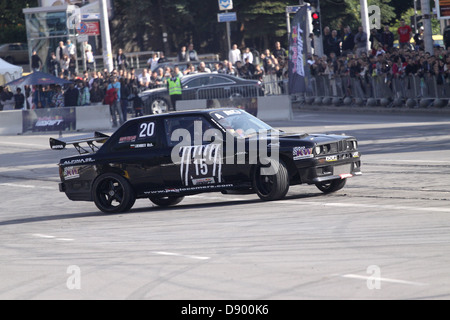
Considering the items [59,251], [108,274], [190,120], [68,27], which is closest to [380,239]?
[108,274]

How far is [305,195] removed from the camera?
13.4 meters

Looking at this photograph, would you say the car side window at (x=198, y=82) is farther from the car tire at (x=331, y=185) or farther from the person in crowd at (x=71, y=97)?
the car tire at (x=331, y=185)

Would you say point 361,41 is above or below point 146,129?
above

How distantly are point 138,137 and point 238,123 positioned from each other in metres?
1.61

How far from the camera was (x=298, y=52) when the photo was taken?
1243 inches

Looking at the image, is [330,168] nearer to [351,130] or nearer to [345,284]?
[345,284]

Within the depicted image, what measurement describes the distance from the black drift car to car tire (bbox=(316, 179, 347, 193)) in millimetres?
16

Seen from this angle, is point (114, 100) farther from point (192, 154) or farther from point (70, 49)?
point (192, 154)

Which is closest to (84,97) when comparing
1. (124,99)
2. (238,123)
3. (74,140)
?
(124,99)

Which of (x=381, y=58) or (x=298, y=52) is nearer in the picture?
(x=381, y=58)

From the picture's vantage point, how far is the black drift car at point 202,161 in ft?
41.0

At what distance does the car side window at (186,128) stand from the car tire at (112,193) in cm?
99

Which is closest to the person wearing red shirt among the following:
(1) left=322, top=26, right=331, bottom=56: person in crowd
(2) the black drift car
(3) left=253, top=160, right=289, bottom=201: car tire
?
(1) left=322, top=26, right=331, bottom=56: person in crowd

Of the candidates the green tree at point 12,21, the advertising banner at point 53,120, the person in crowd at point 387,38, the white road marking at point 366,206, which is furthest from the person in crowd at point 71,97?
the green tree at point 12,21
